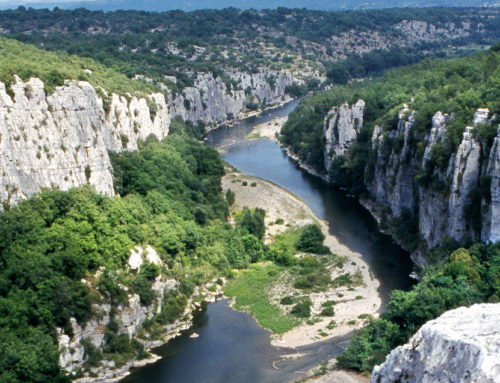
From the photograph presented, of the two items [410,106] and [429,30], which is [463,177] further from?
[429,30]

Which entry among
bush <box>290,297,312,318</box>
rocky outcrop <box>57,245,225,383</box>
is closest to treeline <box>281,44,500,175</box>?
bush <box>290,297,312,318</box>

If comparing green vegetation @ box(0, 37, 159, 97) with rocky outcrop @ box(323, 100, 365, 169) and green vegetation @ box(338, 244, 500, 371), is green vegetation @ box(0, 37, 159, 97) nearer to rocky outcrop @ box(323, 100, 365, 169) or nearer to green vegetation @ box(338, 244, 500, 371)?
rocky outcrop @ box(323, 100, 365, 169)

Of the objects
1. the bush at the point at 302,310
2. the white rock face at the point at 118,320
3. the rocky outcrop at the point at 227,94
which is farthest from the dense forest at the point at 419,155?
the rocky outcrop at the point at 227,94

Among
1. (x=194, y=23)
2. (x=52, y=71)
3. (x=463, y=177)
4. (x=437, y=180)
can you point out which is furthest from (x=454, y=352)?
(x=194, y=23)

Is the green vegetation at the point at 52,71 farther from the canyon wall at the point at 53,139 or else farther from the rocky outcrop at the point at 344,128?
the rocky outcrop at the point at 344,128

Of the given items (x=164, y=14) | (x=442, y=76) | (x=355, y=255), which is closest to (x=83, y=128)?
(x=355, y=255)

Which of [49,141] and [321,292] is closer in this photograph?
[49,141]

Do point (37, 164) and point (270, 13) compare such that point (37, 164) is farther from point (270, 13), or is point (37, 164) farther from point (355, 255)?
point (270, 13)
